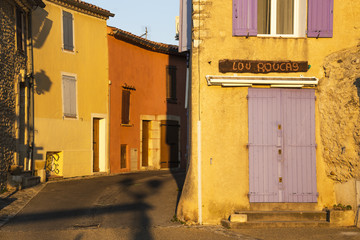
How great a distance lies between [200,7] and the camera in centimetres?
1047

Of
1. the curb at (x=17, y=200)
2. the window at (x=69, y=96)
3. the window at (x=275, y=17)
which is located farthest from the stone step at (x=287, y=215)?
the window at (x=69, y=96)

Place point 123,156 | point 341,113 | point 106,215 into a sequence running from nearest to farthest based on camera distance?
point 341,113 < point 106,215 < point 123,156

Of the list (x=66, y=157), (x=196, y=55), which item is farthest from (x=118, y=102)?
(x=196, y=55)

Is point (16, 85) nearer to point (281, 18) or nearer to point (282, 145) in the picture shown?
point (281, 18)

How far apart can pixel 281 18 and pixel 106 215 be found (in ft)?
18.7

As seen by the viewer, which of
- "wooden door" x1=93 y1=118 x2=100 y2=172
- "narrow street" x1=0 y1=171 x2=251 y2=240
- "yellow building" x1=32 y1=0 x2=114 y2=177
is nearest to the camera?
"narrow street" x1=0 y1=171 x2=251 y2=240

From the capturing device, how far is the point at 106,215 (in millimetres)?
10961

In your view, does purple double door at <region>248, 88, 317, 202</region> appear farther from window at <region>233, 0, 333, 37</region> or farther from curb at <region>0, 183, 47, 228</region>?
curb at <region>0, 183, 47, 228</region>

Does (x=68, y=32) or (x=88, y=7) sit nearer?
(x=68, y=32)

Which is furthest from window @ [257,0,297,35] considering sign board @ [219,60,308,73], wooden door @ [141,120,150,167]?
wooden door @ [141,120,150,167]

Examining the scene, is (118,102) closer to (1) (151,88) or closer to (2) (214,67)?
(1) (151,88)

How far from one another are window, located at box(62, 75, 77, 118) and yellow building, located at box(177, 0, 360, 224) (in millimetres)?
10310

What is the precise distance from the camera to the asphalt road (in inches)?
359

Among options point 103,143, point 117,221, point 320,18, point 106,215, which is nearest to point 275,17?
point 320,18
